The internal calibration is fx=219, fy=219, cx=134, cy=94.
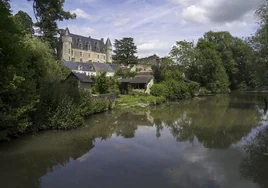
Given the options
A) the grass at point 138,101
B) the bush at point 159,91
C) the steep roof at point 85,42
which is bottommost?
the grass at point 138,101

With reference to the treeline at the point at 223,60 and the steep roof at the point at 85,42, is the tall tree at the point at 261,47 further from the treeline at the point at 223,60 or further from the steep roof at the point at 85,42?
the steep roof at the point at 85,42

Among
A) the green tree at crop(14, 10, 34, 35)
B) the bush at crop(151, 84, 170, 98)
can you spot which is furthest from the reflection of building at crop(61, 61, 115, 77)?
the bush at crop(151, 84, 170, 98)

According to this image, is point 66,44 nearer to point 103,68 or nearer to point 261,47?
point 103,68

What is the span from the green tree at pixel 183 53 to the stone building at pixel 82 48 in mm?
26572

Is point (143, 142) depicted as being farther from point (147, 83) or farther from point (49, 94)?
point (147, 83)

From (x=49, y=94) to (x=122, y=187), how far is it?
31.3 feet

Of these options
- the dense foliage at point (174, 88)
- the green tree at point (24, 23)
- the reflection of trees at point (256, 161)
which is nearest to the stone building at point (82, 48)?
the green tree at point (24, 23)

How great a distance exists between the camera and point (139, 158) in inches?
385

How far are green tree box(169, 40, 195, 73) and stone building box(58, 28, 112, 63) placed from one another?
26572 mm

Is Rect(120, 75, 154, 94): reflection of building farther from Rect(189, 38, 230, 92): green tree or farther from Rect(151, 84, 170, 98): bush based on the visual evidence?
Rect(189, 38, 230, 92): green tree

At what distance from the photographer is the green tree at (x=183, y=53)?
43.4 meters

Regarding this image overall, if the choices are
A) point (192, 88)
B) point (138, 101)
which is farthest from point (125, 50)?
point (138, 101)

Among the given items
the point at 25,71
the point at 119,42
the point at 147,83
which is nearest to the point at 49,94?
the point at 25,71

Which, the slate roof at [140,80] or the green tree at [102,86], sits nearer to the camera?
the green tree at [102,86]
